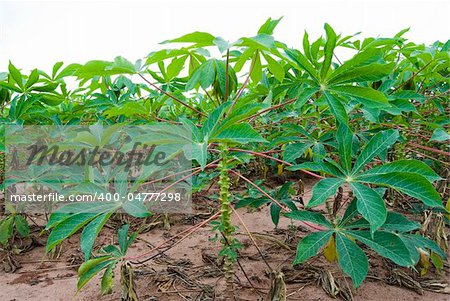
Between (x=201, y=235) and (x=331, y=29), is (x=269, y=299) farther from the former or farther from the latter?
(x=201, y=235)

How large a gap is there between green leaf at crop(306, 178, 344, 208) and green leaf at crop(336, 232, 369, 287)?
15 cm

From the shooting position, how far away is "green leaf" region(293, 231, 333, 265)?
82cm

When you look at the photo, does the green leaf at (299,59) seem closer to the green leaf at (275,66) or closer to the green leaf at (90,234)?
the green leaf at (275,66)

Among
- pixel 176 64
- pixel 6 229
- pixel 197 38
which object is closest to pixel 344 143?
pixel 197 38

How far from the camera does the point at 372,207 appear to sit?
0.74m

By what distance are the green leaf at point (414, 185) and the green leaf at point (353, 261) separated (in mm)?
175

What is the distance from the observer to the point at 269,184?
8.20ft

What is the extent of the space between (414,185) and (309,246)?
0.92ft

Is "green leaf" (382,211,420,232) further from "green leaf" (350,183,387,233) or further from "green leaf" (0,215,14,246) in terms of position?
"green leaf" (0,215,14,246)

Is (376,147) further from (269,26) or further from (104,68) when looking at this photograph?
(104,68)

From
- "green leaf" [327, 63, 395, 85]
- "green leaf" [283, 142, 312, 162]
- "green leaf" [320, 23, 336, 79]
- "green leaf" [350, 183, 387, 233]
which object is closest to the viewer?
"green leaf" [350, 183, 387, 233]

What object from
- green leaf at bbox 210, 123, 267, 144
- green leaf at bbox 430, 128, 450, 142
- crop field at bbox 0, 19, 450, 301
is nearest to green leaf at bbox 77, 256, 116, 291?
crop field at bbox 0, 19, 450, 301

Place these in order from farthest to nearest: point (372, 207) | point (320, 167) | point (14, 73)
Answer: point (14, 73)
point (320, 167)
point (372, 207)

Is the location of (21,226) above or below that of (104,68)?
below
